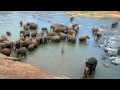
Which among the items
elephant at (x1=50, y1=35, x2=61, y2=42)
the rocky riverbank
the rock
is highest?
the rocky riverbank

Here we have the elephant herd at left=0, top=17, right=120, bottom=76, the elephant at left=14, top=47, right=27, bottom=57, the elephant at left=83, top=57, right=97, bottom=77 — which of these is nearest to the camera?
the elephant at left=83, top=57, right=97, bottom=77

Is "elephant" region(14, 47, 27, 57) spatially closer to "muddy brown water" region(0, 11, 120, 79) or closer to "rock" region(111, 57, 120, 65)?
"muddy brown water" region(0, 11, 120, 79)

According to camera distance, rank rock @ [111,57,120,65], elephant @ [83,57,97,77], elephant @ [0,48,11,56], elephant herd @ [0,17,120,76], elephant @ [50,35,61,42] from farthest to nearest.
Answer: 1. elephant @ [50,35,61,42]
2. elephant herd @ [0,17,120,76]
3. elephant @ [0,48,11,56]
4. rock @ [111,57,120,65]
5. elephant @ [83,57,97,77]

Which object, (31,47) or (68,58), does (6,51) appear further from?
(68,58)

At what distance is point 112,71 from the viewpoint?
11805mm

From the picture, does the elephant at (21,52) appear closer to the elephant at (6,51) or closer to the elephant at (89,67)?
the elephant at (6,51)

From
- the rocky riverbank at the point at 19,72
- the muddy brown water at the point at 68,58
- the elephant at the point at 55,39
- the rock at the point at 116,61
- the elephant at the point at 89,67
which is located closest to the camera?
the rocky riverbank at the point at 19,72

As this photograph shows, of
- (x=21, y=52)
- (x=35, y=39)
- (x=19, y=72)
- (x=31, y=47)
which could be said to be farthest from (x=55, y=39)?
(x=19, y=72)

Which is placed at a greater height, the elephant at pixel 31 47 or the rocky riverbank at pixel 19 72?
the rocky riverbank at pixel 19 72

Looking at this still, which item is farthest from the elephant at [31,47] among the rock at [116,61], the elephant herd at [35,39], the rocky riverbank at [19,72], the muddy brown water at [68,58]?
the rock at [116,61]

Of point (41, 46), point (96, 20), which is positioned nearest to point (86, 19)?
point (96, 20)

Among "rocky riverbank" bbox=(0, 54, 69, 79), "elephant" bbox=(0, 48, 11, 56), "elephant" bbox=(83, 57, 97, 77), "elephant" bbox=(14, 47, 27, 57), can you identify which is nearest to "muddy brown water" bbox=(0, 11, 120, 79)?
"elephant" bbox=(83, 57, 97, 77)
